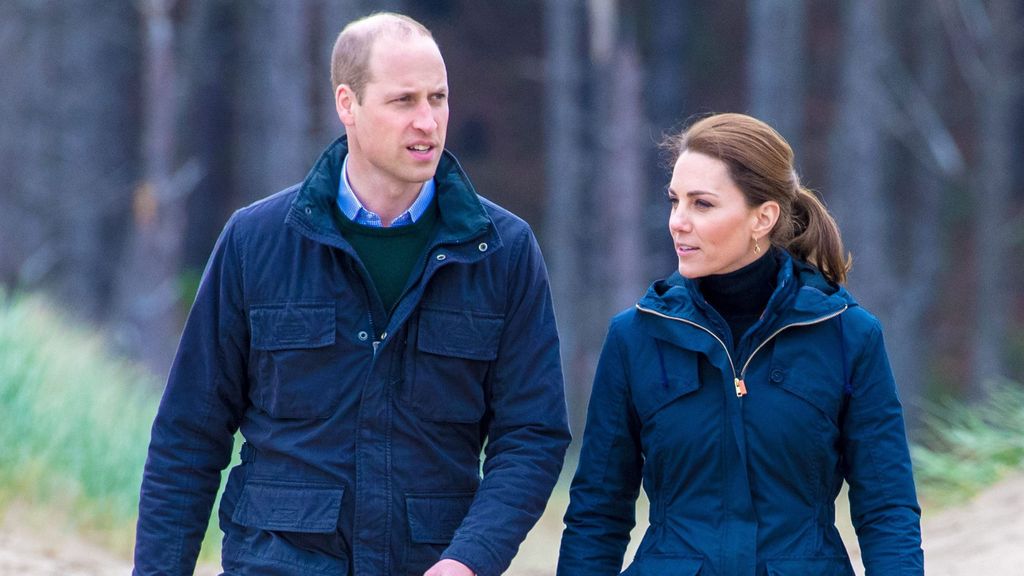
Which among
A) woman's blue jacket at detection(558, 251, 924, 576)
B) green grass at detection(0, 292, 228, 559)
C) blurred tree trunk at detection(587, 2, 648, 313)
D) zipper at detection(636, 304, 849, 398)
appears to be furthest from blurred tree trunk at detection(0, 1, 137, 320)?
zipper at detection(636, 304, 849, 398)

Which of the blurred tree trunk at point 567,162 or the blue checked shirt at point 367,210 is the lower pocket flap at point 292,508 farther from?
the blurred tree trunk at point 567,162

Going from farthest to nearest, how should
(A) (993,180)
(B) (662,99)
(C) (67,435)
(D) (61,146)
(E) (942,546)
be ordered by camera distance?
(B) (662,99)
(D) (61,146)
(A) (993,180)
(C) (67,435)
(E) (942,546)

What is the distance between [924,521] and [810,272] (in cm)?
435

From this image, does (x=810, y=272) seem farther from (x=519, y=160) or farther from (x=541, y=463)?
(x=519, y=160)

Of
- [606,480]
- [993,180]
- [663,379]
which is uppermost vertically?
[663,379]

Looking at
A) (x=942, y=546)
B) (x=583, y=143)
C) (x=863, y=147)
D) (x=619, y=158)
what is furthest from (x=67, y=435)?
(x=583, y=143)

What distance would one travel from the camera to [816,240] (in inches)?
145

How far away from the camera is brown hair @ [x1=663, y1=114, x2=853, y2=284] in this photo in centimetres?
353

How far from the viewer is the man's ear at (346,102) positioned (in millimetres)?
3629

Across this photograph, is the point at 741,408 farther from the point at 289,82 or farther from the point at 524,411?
the point at 289,82

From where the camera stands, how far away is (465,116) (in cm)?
2347

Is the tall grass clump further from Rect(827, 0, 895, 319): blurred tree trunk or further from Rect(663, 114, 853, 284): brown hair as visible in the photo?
Rect(827, 0, 895, 319): blurred tree trunk

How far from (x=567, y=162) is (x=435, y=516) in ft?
43.6

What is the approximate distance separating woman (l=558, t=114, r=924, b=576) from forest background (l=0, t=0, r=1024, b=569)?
8064 mm
